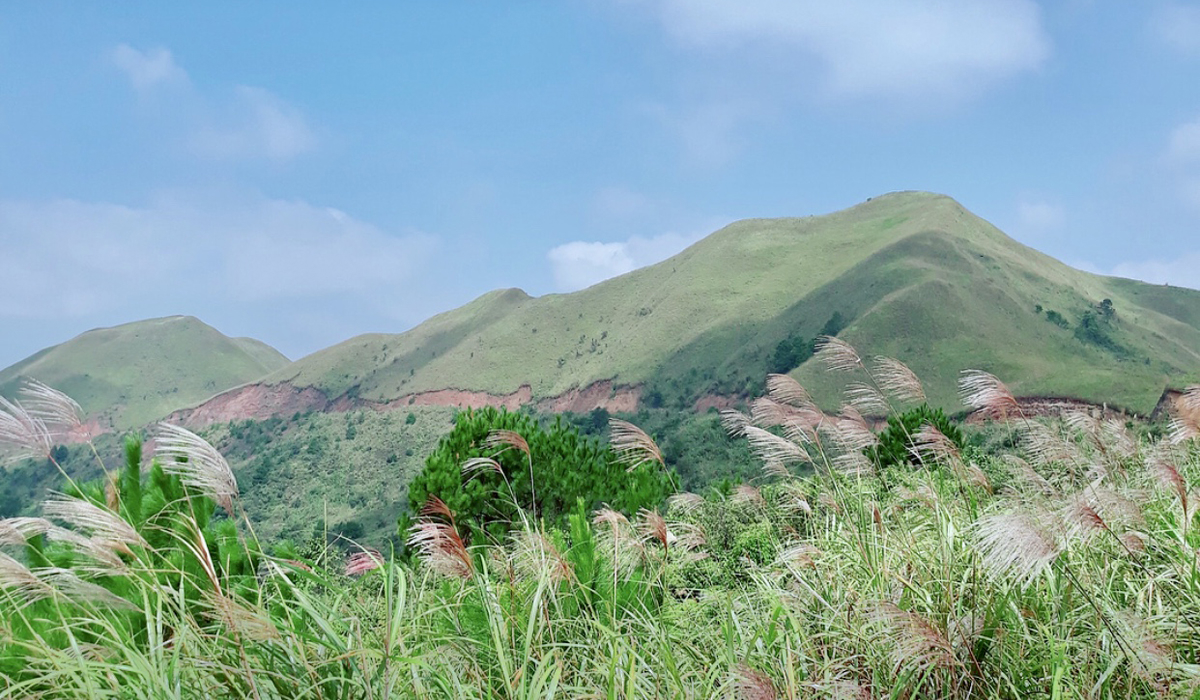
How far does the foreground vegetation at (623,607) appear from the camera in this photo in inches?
114

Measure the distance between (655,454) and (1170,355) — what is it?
93.4 m

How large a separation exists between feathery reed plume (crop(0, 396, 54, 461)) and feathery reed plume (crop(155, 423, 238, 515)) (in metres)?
0.40

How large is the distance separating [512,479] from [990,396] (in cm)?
685

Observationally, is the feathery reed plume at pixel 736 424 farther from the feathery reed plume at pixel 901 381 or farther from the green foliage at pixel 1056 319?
the green foliage at pixel 1056 319

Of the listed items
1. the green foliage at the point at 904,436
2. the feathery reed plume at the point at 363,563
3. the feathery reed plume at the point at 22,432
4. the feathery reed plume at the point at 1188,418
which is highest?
the feathery reed plume at the point at 22,432

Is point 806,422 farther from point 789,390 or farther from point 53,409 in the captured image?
point 53,409

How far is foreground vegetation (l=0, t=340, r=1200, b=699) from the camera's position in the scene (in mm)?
2889

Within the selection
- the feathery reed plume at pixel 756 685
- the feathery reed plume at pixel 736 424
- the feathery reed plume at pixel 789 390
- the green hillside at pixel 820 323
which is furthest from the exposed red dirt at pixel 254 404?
the feathery reed plume at pixel 756 685

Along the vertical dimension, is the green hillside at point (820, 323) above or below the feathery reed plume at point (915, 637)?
above

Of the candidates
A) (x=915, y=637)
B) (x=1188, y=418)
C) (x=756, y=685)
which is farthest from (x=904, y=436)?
(x=756, y=685)

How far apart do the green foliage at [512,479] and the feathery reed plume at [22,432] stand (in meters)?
6.23

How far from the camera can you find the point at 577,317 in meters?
107

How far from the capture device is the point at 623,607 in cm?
457

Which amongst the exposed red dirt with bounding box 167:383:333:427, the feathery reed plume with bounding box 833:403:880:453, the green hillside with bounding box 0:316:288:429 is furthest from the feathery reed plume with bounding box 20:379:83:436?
the green hillside with bounding box 0:316:288:429
